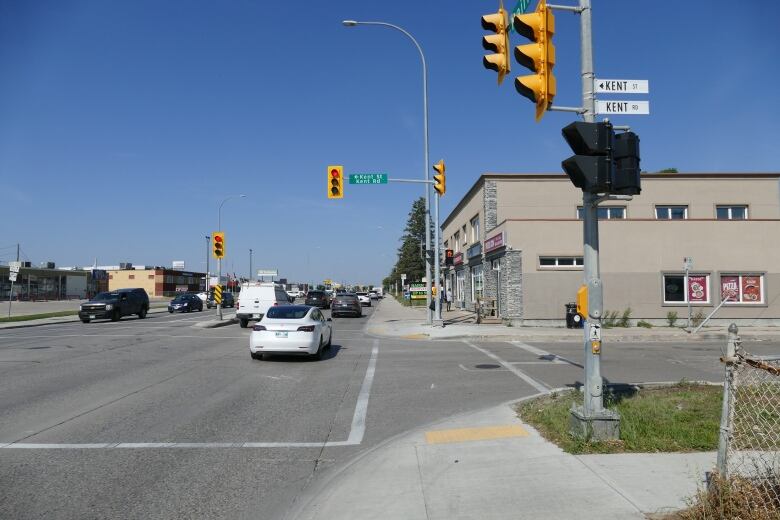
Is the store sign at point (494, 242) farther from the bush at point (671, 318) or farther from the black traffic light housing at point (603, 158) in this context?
the black traffic light housing at point (603, 158)

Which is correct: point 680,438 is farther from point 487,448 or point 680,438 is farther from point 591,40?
point 591,40

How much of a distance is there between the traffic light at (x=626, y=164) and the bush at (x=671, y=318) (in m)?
20.6

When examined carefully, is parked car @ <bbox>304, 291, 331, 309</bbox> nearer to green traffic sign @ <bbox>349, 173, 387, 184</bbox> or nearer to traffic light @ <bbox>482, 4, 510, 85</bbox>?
green traffic sign @ <bbox>349, 173, 387, 184</bbox>

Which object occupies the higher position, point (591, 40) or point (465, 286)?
point (591, 40)

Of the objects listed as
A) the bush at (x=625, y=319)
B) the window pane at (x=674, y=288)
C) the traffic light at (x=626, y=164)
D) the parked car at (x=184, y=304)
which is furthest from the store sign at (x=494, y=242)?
the parked car at (x=184, y=304)

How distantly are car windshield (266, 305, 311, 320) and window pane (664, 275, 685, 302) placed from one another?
17.1 metres

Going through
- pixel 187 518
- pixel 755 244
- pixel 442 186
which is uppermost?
pixel 442 186

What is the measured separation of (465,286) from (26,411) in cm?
3430

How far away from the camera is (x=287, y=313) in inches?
597

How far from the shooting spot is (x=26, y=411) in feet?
27.9

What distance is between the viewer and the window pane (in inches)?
977

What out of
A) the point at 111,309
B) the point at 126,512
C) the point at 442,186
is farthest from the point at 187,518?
the point at 111,309

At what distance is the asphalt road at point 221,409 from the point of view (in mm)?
5207

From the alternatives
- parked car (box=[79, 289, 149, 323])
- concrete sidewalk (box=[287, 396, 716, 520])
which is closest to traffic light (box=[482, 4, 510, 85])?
concrete sidewalk (box=[287, 396, 716, 520])
